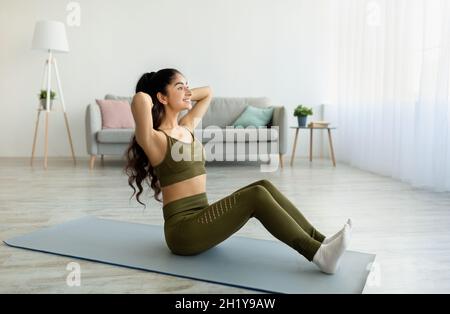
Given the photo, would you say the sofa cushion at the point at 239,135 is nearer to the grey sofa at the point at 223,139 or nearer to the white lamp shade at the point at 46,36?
the grey sofa at the point at 223,139

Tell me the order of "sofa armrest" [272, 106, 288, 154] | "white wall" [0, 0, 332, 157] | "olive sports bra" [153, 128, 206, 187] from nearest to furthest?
1. "olive sports bra" [153, 128, 206, 187]
2. "sofa armrest" [272, 106, 288, 154]
3. "white wall" [0, 0, 332, 157]

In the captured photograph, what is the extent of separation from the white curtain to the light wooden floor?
24 cm

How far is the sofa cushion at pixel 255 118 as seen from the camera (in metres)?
5.31

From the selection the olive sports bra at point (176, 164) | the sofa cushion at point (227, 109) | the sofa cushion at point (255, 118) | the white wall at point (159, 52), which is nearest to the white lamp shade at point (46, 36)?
the white wall at point (159, 52)

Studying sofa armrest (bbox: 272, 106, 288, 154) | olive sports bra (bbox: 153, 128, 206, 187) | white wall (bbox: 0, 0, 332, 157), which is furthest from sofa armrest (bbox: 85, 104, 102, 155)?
olive sports bra (bbox: 153, 128, 206, 187)

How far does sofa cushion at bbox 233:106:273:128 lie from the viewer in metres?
5.31

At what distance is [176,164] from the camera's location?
72.7 inches

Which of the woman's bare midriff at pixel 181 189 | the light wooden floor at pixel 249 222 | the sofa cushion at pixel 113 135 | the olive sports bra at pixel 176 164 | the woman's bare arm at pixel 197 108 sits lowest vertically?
the light wooden floor at pixel 249 222

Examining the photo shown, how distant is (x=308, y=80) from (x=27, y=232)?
15.7ft

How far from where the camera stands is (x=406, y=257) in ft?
6.39

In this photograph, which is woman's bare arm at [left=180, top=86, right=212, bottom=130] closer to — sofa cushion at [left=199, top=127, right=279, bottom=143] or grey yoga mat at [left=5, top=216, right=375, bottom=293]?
grey yoga mat at [left=5, top=216, right=375, bottom=293]

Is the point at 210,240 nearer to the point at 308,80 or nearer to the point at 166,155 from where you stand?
the point at 166,155

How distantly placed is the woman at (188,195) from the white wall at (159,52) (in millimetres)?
4293
